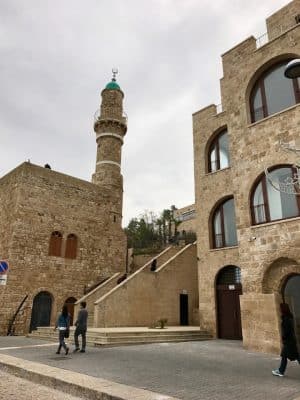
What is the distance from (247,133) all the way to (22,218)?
Answer: 12962mm

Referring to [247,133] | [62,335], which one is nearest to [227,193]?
[247,133]

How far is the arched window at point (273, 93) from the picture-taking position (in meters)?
11.2

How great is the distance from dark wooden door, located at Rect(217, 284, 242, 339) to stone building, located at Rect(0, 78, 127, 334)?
9.38 metres

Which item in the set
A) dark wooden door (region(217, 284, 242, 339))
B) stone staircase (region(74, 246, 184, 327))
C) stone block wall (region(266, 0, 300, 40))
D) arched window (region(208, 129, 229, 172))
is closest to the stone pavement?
dark wooden door (region(217, 284, 242, 339))

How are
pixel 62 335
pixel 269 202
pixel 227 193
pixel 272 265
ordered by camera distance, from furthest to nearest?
pixel 227 193
pixel 269 202
pixel 272 265
pixel 62 335

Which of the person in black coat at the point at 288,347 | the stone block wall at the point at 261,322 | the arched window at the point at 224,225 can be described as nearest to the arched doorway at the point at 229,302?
the arched window at the point at 224,225

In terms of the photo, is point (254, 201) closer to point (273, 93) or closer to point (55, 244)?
point (273, 93)

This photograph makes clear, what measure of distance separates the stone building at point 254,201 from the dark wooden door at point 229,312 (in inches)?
1.6

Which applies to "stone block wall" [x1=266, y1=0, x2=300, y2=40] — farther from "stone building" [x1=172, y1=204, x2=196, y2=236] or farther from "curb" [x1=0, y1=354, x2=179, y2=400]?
"stone building" [x1=172, y1=204, x2=196, y2=236]

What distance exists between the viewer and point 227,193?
1495 cm

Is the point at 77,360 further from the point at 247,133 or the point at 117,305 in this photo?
the point at 247,133

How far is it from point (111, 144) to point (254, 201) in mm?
16217

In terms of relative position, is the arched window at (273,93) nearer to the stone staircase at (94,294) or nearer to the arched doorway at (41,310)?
the stone staircase at (94,294)

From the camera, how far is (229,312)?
13891mm
